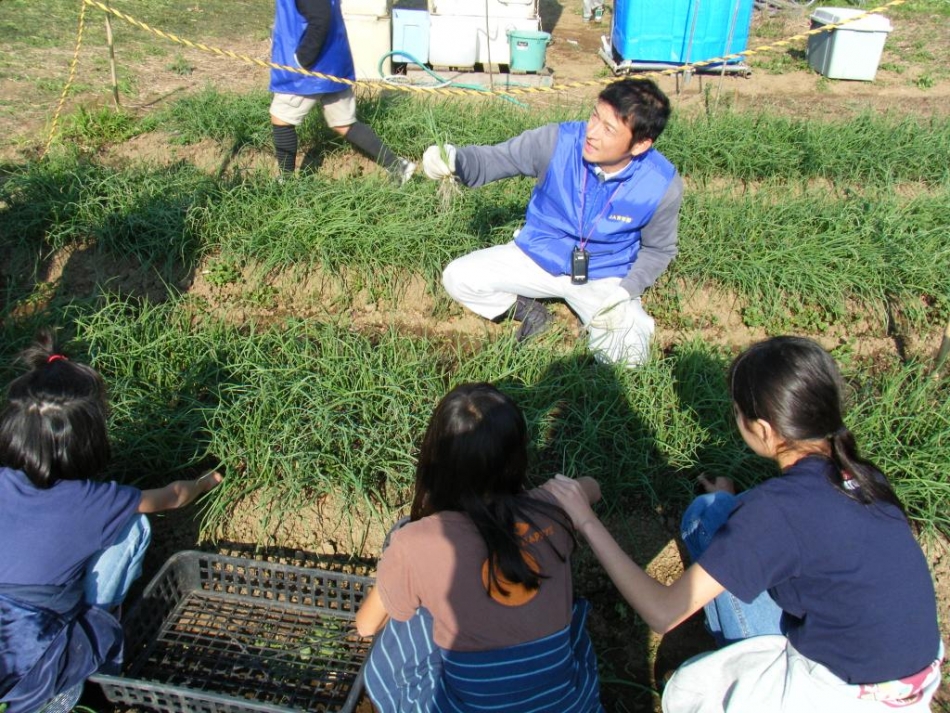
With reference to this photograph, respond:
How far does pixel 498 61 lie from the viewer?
7.80 meters

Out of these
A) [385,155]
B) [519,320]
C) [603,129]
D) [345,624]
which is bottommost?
[345,624]

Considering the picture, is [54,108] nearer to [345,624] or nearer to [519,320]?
[519,320]

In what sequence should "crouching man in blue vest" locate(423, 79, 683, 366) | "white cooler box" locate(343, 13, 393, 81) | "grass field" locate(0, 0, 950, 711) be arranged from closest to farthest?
"grass field" locate(0, 0, 950, 711)
"crouching man in blue vest" locate(423, 79, 683, 366)
"white cooler box" locate(343, 13, 393, 81)

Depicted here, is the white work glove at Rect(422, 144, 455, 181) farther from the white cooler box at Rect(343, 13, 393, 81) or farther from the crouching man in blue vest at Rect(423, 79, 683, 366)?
the white cooler box at Rect(343, 13, 393, 81)

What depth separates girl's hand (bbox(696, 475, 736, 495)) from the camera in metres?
2.77

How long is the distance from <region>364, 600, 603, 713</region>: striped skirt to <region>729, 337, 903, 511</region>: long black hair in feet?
2.26

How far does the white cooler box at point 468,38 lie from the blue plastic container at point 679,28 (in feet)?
3.14

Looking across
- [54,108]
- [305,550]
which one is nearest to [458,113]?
[54,108]

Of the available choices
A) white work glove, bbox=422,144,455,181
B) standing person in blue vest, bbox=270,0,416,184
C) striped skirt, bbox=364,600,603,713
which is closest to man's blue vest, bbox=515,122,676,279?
white work glove, bbox=422,144,455,181

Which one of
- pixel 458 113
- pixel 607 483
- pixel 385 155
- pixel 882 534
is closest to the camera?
pixel 882 534

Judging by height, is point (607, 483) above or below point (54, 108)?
below

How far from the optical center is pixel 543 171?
3.47 meters

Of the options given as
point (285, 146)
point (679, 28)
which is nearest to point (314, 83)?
point (285, 146)

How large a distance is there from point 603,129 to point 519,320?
1.02 metres
